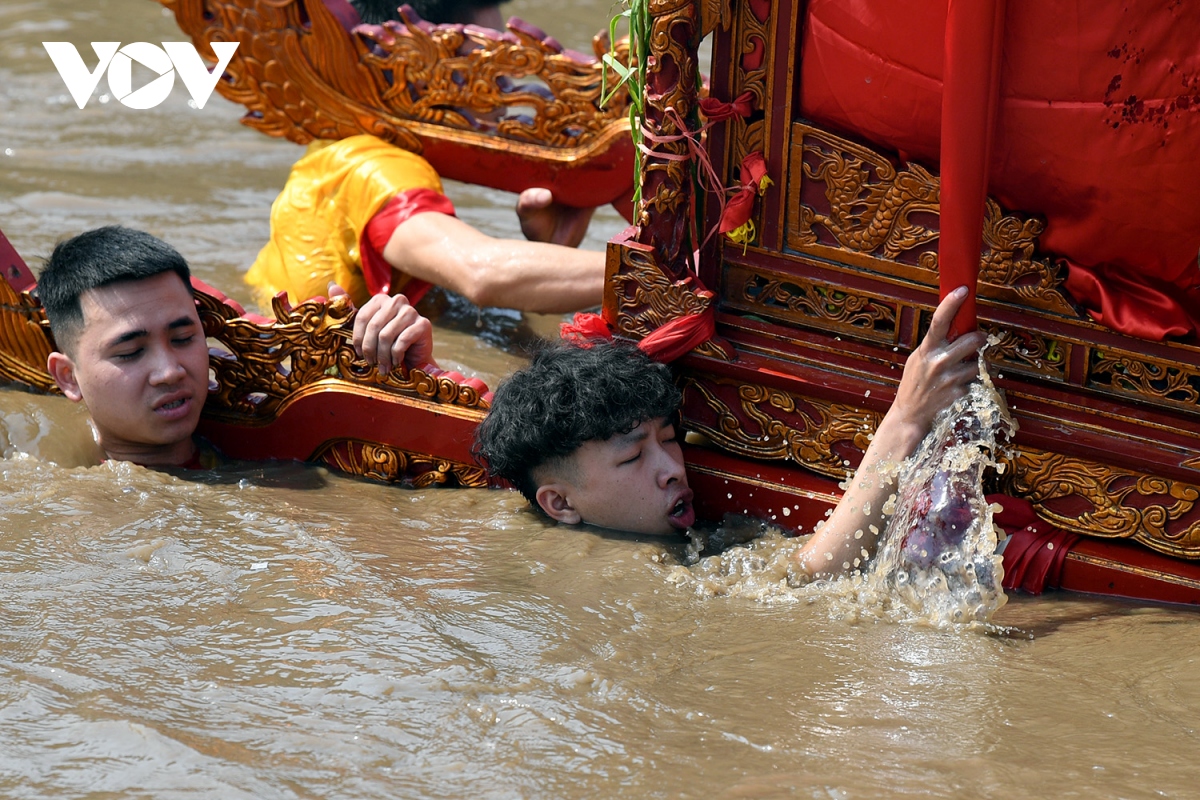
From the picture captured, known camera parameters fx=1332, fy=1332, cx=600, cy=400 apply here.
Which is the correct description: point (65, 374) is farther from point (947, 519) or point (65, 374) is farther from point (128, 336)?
point (947, 519)

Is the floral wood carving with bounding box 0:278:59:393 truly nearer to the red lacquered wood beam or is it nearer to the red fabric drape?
the red lacquered wood beam

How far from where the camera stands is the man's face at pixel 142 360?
127 inches

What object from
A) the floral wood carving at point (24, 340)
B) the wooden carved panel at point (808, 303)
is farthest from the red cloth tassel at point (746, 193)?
the floral wood carving at point (24, 340)

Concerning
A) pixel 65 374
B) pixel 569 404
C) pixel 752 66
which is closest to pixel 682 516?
pixel 569 404

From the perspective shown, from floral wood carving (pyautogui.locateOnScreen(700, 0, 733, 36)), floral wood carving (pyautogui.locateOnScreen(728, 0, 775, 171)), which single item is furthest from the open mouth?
floral wood carving (pyautogui.locateOnScreen(700, 0, 733, 36))

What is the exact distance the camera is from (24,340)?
11.6 feet

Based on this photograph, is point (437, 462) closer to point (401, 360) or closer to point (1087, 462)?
point (401, 360)

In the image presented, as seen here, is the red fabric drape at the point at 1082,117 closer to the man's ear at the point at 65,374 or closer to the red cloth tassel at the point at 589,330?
the red cloth tassel at the point at 589,330

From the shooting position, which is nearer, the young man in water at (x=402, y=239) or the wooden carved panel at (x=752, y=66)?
the wooden carved panel at (x=752, y=66)

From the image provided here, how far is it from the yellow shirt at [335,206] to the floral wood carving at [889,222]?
5.48 ft

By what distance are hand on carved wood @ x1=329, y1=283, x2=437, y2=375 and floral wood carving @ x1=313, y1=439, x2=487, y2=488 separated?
0.22m

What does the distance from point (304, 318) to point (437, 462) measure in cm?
50

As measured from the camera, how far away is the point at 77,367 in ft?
10.9

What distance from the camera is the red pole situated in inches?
92.4
